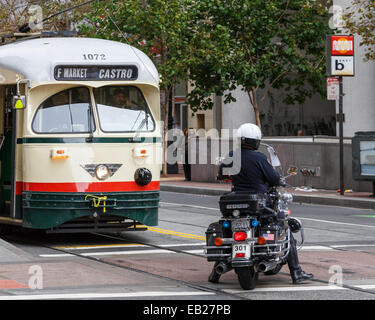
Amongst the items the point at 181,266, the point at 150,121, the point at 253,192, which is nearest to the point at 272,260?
the point at 253,192

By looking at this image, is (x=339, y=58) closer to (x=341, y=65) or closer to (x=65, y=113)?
(x=341, y=65)

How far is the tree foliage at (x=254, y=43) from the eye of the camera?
30.2 metres

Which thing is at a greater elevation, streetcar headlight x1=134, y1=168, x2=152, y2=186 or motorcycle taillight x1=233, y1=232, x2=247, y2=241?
streetcar headlight x1=134, y1=168, x2=152, y2=186

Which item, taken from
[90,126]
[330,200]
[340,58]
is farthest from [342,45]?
[90,126]

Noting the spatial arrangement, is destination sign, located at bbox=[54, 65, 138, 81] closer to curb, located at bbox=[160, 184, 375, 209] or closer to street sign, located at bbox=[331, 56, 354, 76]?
curb, located at bbox=[160, 184, 375, 209]

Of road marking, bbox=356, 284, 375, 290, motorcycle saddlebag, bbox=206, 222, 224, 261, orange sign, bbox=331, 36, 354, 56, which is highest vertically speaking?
orange sign, bbox=331, 36, 354, 56

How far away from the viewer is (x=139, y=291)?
31.6 ft

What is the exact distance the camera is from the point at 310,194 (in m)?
24.2

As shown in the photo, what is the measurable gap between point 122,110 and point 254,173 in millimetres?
4414

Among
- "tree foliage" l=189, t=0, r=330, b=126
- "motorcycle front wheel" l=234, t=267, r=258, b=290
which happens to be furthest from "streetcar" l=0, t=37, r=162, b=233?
"tree foliage" l=189, t=0, r=330, b=126

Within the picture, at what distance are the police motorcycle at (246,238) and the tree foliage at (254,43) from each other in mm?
20472

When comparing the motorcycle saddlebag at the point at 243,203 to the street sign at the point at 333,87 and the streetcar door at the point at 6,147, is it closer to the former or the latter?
the streetcar door at the point at 6,147

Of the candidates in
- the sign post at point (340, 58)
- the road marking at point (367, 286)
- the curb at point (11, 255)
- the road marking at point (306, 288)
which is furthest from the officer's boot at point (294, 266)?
the sign post at point (340, 58)

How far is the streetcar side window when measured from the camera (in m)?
13.6
